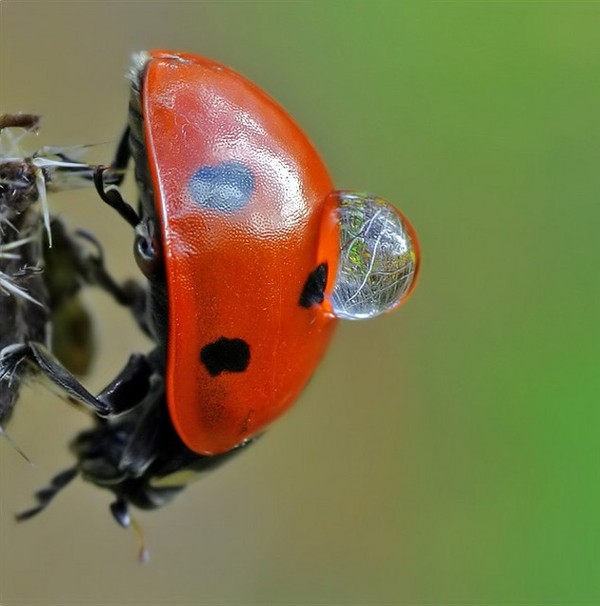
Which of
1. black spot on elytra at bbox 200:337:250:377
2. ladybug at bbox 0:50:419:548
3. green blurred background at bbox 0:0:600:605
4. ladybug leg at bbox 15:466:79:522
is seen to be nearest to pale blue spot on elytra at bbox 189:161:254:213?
ladybug at bbox 0:50:419:548

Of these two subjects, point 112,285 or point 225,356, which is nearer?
point 225,356

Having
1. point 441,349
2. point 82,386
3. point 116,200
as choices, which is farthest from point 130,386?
point 441,349

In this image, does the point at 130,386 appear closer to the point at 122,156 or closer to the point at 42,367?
the point at 42,367

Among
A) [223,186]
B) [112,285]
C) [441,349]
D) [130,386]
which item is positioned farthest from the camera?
[441,349]

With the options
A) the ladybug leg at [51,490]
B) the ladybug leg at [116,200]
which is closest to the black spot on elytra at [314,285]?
the ladybug leg at [116,200]

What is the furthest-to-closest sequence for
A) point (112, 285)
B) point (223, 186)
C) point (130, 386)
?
point (112, 285), point (130, 386), point (223, 186)

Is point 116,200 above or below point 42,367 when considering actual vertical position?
above

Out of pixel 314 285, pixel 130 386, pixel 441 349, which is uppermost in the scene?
pixel 314 285

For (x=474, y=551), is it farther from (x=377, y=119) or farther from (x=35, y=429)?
(x=35, y=429)
